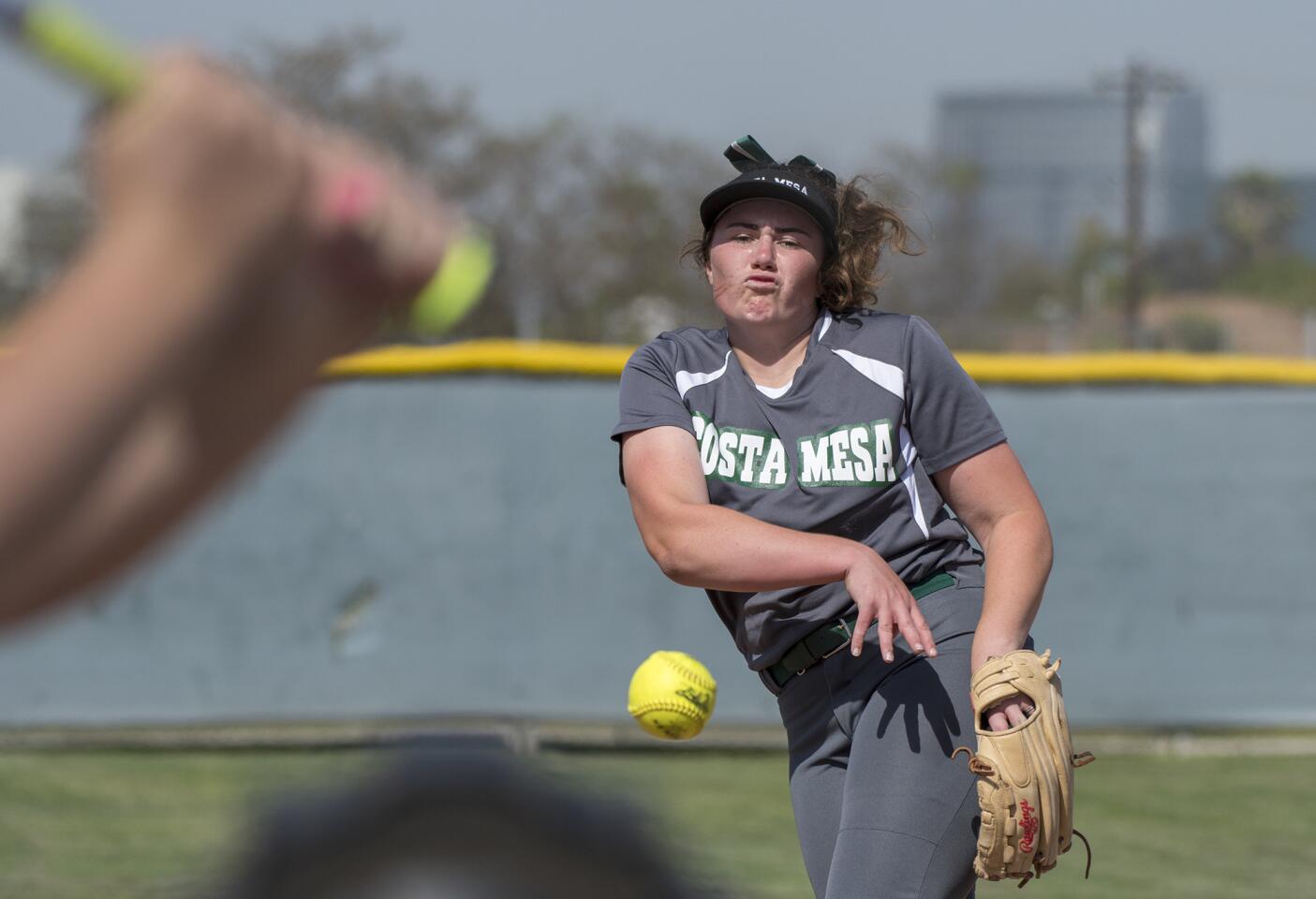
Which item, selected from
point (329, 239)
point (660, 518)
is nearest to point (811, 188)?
point (660, 518)

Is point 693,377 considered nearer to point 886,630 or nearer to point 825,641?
point 825,641

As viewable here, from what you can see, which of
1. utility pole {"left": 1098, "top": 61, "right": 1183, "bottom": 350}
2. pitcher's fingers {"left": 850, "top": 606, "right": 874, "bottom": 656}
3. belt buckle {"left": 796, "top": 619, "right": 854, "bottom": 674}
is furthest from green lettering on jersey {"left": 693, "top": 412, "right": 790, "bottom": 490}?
utility pole {"left": 1098, "top": 61, "right": 1183, "bottom": 350}

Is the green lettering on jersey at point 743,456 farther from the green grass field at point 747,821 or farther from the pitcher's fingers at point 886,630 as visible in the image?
the green grass field at point 747,821

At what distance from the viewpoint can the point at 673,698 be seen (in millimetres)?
4066

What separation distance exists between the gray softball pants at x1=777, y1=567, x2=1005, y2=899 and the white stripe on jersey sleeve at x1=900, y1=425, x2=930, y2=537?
0.47ft

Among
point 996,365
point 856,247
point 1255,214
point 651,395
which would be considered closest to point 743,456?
point 651,395

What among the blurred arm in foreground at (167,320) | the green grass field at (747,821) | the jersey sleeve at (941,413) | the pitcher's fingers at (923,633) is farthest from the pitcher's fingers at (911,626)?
the green grass field at (747,821)

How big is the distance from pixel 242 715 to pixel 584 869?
8035 millimetres

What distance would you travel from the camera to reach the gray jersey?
11.1ft

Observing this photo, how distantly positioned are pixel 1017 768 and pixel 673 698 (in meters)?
1.16

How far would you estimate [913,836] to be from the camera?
308cm

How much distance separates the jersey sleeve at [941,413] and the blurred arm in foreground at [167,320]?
2.38 metres

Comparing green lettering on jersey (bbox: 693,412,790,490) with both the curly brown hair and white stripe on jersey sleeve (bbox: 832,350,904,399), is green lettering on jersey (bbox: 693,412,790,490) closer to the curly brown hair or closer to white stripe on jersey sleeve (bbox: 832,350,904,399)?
white stripe on jersey sleeve (bbox: 832,350,904,399)

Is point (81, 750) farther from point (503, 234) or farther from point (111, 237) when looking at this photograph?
point (503, 234)
